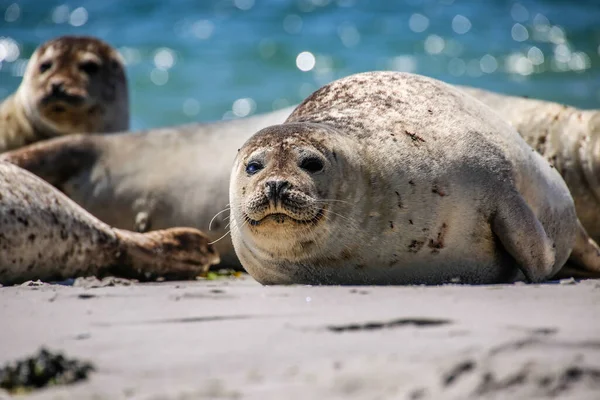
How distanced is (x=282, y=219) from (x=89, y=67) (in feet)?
16.5

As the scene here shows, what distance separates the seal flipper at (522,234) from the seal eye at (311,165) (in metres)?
0.78

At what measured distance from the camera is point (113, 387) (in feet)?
7.91

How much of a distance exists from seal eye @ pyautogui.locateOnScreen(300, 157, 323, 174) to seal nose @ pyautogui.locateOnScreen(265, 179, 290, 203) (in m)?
0.21

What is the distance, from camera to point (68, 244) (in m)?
5.12

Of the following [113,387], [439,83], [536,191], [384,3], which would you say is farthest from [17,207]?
[384,3]

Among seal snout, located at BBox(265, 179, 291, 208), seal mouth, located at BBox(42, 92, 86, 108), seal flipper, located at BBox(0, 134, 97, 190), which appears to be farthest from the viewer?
seal mouth, located at BBox(42, 92, 86, 108)

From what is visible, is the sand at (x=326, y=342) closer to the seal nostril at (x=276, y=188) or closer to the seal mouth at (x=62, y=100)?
the seal nostril at (x=276, y=188)

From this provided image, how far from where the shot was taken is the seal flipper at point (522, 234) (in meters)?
4.25

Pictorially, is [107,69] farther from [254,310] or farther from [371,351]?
[371,351]

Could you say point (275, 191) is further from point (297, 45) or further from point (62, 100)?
point (297, 45)

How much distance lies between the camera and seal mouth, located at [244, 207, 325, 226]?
3.87 m

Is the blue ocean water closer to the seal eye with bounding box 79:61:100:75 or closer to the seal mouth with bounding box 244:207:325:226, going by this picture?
the seal eye with bounding box 79:61:100:75

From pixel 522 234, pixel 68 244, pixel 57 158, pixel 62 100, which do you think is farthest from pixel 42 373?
pixel 62 100

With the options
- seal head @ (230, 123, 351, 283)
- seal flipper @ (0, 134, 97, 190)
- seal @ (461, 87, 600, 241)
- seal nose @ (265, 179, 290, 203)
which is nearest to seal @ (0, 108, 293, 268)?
seal flipper @ (0, 134, 97, 190)
